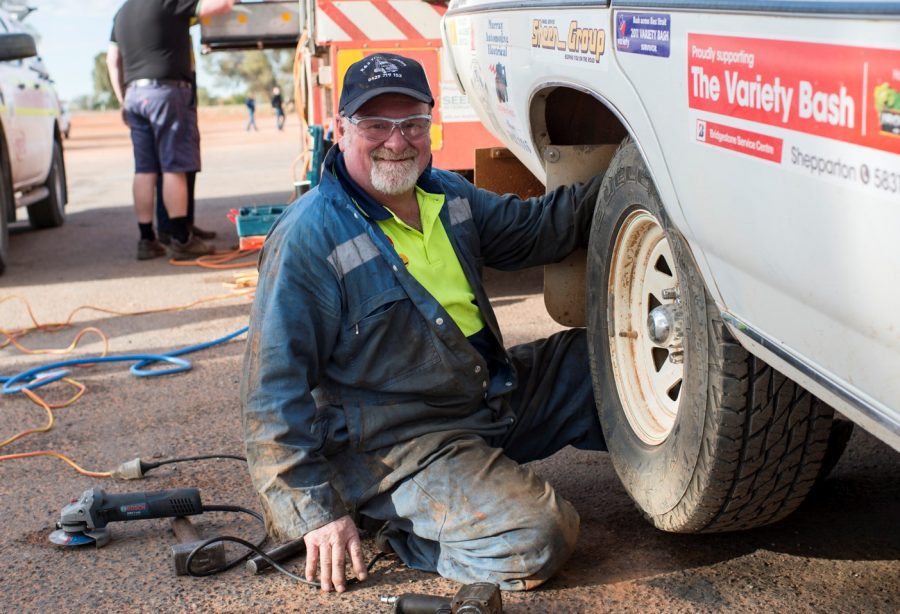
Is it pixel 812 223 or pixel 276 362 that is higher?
pixel 812 223

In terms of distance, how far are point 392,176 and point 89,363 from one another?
2.61 metres

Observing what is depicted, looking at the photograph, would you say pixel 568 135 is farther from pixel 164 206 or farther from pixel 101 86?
pixel 101 86

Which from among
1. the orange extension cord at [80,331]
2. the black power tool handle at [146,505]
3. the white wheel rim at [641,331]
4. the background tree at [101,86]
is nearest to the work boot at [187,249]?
the orange extension cord at [80,331]

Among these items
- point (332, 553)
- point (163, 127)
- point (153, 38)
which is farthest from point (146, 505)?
point (153, 38)

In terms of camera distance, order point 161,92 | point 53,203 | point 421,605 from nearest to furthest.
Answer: point 421,605 → point 161,92 → point 53,203

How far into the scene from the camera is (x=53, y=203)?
976cm

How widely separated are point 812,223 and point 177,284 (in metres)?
5.66

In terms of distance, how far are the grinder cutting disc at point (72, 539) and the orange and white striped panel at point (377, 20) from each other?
11.8ft

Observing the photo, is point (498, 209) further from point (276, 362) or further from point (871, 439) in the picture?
point (871, 439)

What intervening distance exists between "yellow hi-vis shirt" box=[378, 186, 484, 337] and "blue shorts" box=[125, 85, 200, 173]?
4661 millimetres

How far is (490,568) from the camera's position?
2.66 m

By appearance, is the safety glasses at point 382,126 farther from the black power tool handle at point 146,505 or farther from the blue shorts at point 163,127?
the blue shorts at point 163,127

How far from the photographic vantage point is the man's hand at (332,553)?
266 centimetres

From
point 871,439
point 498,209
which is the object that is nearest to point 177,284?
point 498,209
